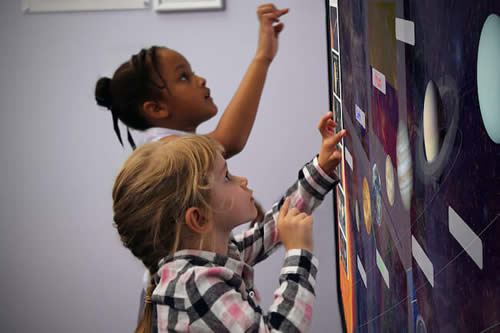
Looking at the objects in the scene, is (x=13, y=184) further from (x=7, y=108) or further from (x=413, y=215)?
(x=413, y=215)

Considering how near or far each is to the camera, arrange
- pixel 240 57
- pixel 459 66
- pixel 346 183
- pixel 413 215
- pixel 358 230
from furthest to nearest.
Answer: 1. pixel 240 57
2. pixel 346 183
3. pixel 358 230
4. pixel 413 215
5. pixel 459 66

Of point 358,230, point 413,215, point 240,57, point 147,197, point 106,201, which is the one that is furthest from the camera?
point 106,201

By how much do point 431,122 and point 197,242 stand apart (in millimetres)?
460

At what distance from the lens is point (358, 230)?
827mm

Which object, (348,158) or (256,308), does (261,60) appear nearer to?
(348,158)

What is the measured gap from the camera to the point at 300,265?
2.37 feet

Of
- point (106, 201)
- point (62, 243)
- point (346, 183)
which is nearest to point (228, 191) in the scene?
point (346, 183)

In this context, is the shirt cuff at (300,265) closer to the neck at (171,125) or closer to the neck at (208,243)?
the neck at (208,243)

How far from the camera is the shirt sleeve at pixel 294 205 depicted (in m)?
0.91

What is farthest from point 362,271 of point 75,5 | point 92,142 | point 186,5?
point 75,5

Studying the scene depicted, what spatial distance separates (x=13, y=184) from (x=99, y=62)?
56 centimetres

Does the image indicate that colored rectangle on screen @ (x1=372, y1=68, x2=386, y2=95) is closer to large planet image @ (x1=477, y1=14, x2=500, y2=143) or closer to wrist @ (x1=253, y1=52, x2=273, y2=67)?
large planet image @ (x1=477, y1=14, x2=500, y2=143)

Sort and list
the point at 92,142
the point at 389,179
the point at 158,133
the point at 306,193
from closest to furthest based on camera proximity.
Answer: the point at 389,179
the point at 306,193
the point at 158,133
the point at 92,142

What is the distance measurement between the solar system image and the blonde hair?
0.23 meters
